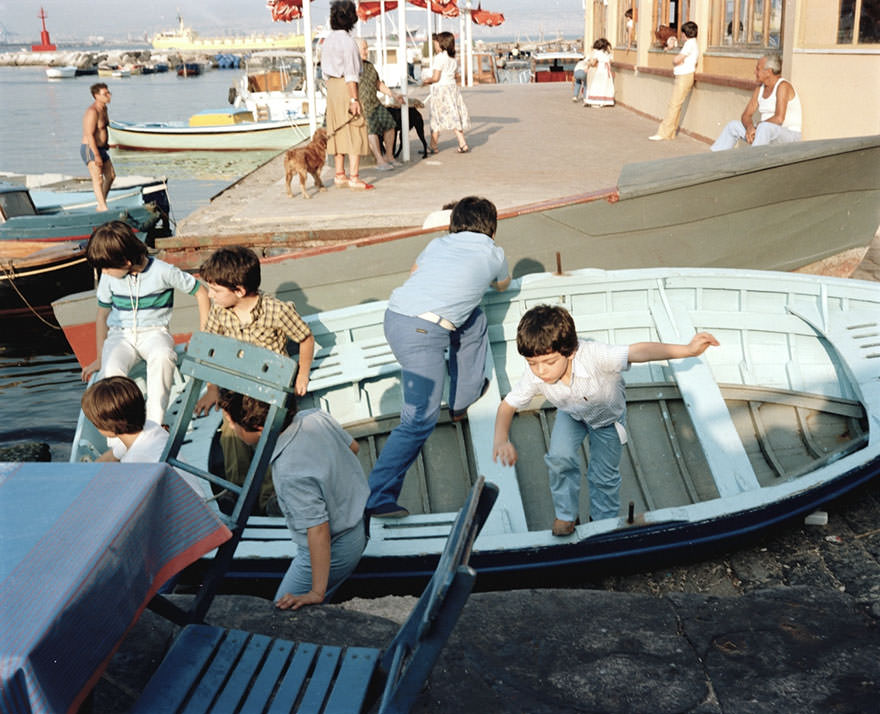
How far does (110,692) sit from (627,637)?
1778mm

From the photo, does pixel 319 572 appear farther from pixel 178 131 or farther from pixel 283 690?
pixel 178 131

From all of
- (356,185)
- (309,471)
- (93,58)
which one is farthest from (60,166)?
(93,58)

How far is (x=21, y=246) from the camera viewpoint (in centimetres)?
1298

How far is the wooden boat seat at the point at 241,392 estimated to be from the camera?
10.2ft

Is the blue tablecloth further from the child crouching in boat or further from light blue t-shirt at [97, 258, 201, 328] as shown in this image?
A: light blue t-shirt at [97, 258, 201, 328]

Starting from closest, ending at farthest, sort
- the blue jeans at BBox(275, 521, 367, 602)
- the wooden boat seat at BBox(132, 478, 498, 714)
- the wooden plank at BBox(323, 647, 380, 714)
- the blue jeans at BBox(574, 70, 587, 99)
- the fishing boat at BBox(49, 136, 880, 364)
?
1. the wooden boat seat at BBox(132, 478, 498, 714)
2. the wooden plank at BBox(323, 647, 380, 714)
3. the blue jeans at BBox(275, 521, 367, 602)
4. the fishing boat at BBox(49, 136, 880, 364)
5. the blue jeans at BBox(574, 70, 587, 99)

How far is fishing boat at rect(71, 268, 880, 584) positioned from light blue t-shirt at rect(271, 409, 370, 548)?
918 millimetres

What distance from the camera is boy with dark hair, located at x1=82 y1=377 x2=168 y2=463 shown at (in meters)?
4.02

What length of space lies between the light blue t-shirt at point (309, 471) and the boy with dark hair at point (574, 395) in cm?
80

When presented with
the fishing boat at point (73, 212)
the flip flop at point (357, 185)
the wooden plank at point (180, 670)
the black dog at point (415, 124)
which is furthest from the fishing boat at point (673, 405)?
the black dog at point (415, 124)

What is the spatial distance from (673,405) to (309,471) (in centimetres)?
313

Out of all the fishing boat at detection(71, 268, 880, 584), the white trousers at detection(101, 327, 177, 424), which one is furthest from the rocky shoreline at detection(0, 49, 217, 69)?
the fishing boat at detection(71, 268, 880, 584)

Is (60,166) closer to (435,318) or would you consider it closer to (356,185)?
(356,185)

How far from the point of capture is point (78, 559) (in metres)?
2.24
